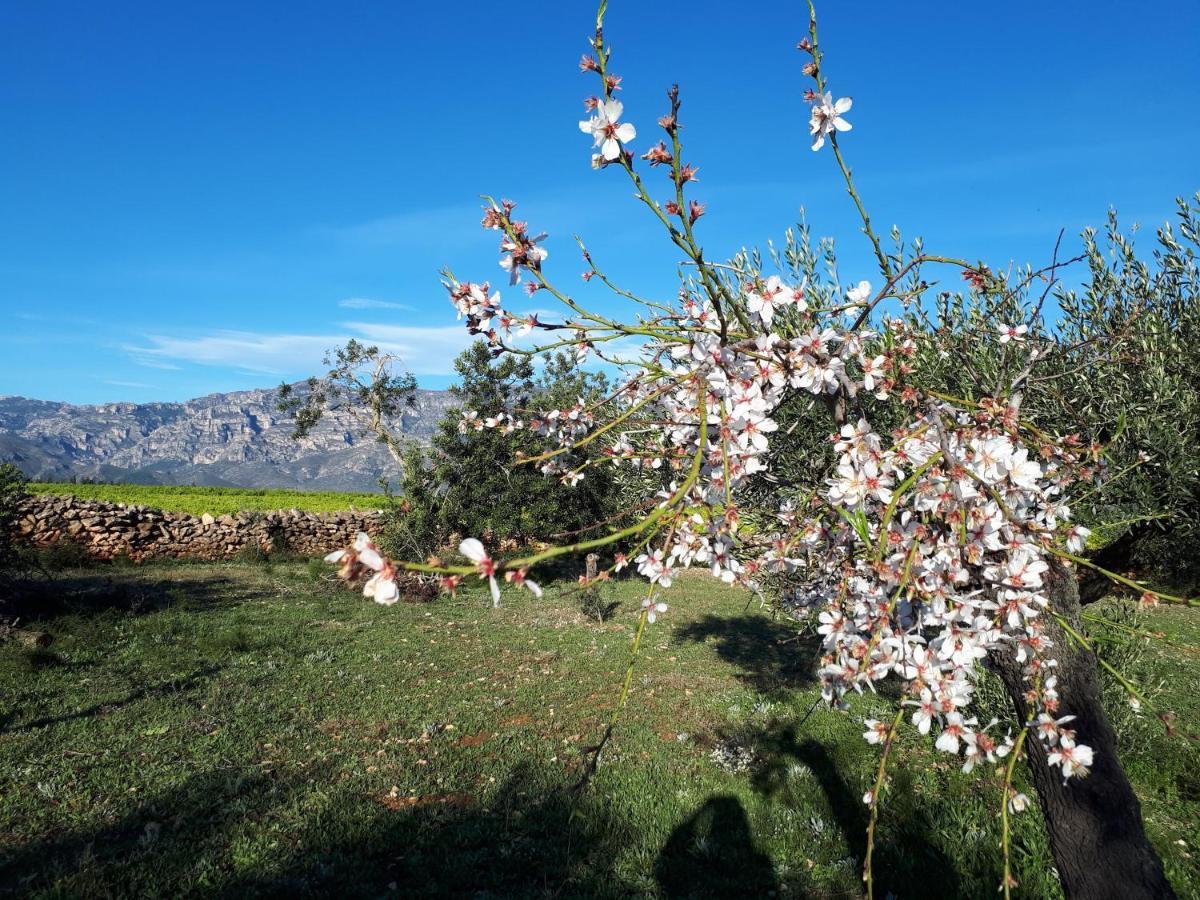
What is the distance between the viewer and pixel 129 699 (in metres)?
9.48

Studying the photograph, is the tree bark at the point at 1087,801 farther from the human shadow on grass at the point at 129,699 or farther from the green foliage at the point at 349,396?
the green foliage at the point at 349,396

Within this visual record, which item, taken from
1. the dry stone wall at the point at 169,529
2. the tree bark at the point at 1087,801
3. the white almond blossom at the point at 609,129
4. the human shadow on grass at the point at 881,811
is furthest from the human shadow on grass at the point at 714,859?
the dry stone wall at the point at 169,529

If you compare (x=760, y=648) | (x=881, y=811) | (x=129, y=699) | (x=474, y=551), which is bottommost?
(x=760, y=648)

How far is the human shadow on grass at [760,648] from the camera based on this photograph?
1147 centimetres

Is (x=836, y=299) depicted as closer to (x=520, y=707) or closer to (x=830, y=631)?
(x=830, y=631)

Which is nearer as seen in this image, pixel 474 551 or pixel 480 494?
pixel 474 551

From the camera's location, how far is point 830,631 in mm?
3064

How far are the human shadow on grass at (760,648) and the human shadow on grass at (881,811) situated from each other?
1.91 meters

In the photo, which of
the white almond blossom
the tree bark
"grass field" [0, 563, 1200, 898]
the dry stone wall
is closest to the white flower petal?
the white almond blossom

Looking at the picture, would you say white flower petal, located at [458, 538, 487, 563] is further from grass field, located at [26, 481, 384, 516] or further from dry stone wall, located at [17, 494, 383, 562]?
grass field, located at [26, 481, 384, 516]

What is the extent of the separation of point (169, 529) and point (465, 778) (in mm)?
22317

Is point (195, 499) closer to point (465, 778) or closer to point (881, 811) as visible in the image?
point (465, 778)

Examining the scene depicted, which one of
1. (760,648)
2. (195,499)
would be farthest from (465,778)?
(195,499)

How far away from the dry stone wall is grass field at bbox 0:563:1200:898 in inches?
421
